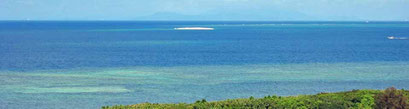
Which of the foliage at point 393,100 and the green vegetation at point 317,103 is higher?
the foliage at point 393,100

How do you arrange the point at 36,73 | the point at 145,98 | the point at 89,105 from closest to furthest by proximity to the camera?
the point at 89,105
the point at 145,98
the point at 36,73

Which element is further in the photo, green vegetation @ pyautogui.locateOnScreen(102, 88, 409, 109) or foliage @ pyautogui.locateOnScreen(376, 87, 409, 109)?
green vegetation @ pyautogui.locateOnScreen(102, 88, 409, 109)

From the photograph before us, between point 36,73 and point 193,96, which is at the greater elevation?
point 193,96

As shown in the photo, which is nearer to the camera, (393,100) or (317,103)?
(393,100)

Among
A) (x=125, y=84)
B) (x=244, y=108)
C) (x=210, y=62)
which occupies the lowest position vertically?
(x=210, y=62)

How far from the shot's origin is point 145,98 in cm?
3578

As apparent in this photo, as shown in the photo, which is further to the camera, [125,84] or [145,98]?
[125,84]

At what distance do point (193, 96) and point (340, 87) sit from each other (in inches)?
497

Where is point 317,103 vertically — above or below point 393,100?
below

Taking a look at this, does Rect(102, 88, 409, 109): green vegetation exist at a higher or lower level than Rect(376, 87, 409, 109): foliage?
lower

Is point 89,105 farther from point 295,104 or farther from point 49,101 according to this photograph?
point 295,104

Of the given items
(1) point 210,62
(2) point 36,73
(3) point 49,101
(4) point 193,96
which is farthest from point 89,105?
(1) point 210,62

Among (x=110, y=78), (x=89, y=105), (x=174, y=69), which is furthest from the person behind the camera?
(x=174, y=69)

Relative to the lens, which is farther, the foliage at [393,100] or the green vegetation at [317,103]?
the green vegetation at [317,103]
